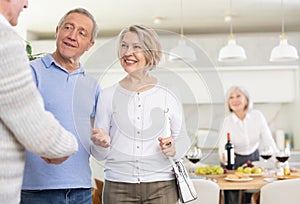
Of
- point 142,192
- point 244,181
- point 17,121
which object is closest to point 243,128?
point 244,181

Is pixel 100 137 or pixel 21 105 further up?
pixel 21 105

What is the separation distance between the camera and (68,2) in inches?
166

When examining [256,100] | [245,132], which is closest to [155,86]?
[245,132]

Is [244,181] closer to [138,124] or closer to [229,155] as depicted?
[229,155]

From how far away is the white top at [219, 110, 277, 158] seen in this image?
3762 millimetres

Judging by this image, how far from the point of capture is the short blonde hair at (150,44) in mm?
1371

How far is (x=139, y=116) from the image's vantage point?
138cm

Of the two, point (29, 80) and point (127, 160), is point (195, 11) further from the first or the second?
point (29, 80)

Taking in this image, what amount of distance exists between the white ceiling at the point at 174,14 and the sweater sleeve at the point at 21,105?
3248 mm

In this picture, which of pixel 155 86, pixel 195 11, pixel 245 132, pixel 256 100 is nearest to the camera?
pixel 155 86

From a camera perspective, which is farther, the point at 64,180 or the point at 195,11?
the point at 195,11

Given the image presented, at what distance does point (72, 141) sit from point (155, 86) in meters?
0.36

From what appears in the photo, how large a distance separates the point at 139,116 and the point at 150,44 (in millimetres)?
210

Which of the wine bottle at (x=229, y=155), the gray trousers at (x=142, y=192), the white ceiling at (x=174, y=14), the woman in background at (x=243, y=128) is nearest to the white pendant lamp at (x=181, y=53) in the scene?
the gray trousers at (x=142, y=192)
